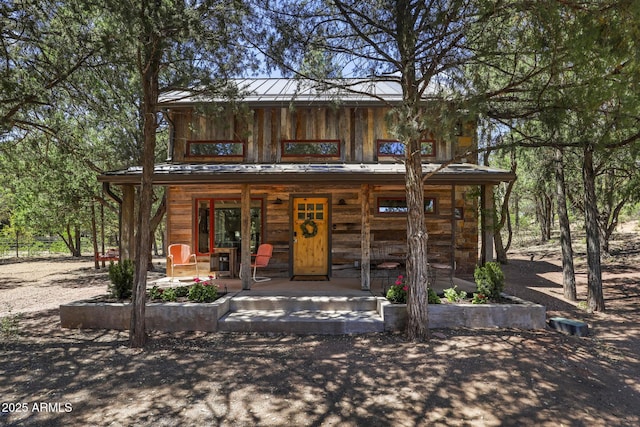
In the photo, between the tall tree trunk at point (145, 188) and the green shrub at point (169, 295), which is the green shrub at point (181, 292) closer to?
the green shrub at point (169, 295)

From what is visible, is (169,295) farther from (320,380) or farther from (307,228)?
(307,228)

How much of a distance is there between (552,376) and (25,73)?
886 cm

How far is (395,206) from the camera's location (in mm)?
8594

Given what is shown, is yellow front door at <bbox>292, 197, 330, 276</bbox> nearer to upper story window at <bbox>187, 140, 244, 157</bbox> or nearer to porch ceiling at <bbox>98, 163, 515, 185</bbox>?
porch ceiling at <bbox>98, 163, 515, 185</bbox>

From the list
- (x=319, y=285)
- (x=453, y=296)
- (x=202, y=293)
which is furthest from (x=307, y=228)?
(x=453, y=296)

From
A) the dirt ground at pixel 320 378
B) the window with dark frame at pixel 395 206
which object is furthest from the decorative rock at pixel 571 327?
the window with dark frame at pixel 395 206

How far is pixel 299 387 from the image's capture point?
3.66 m

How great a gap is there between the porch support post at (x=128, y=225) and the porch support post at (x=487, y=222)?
7002 mm

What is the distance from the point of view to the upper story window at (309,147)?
8812mm

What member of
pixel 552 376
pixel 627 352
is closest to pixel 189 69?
pixel 552 376

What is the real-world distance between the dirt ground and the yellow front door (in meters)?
3.22

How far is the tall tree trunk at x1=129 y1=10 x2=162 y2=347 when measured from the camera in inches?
188

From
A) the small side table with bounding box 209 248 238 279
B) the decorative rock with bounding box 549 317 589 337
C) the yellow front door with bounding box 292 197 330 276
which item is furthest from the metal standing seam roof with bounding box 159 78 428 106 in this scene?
the decorative rock with bounding box 549 317 589 337

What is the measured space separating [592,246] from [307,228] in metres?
5.77
